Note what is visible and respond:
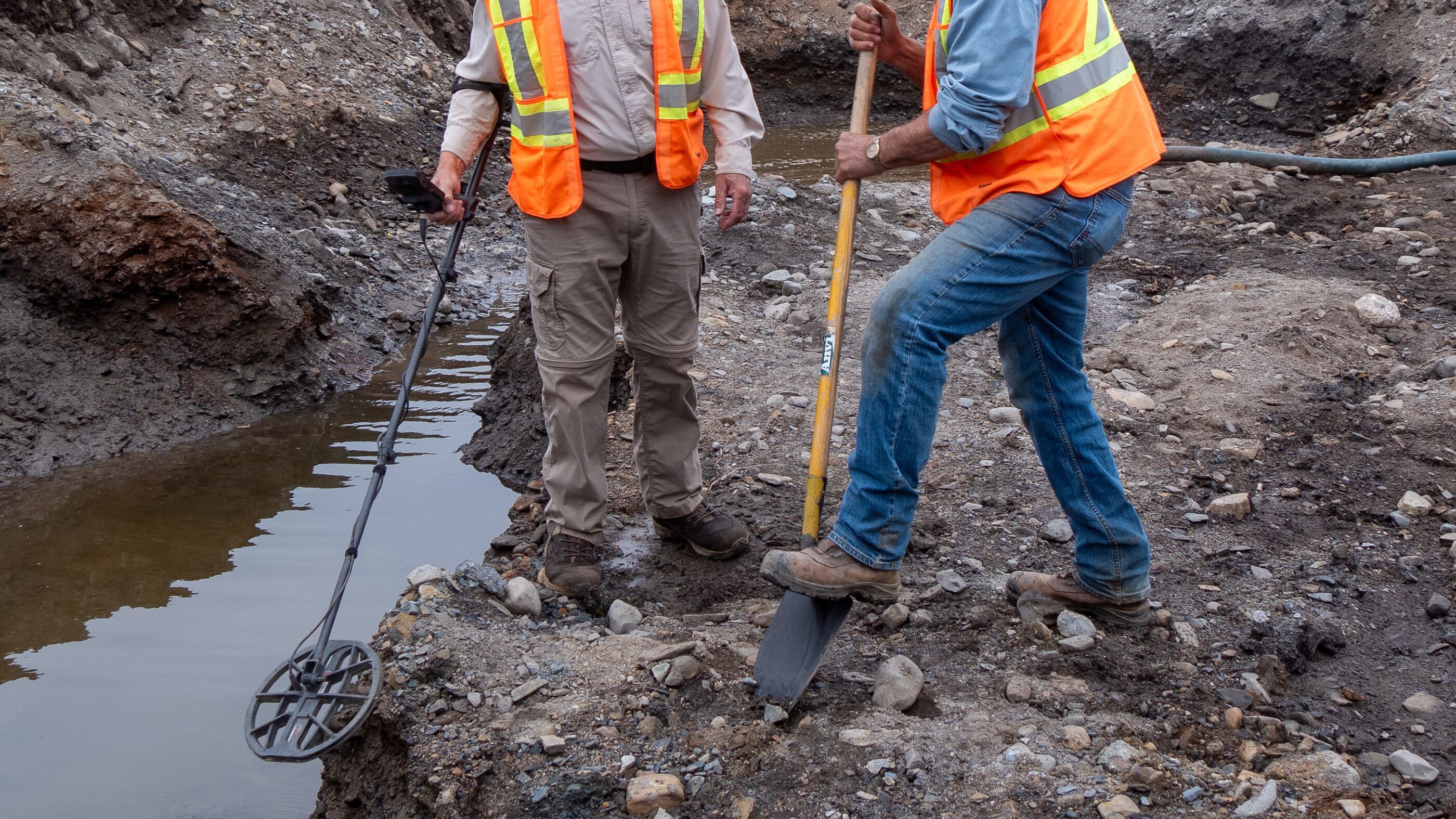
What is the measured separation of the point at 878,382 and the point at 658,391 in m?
1.07

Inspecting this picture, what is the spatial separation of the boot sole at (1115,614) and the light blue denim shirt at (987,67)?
131 centimetres

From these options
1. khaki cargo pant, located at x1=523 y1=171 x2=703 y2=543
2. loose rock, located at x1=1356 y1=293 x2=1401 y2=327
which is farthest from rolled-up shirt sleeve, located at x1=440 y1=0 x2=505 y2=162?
loose rock, located at x1=1356 y1=293 x2=1401 y2=327

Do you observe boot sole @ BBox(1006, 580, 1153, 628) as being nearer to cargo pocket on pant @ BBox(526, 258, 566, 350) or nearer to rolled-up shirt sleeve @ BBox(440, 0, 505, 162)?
cargo pocket on pant @ BBox(526, 258, 566, 350)

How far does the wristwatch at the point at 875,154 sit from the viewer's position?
8.82 feet

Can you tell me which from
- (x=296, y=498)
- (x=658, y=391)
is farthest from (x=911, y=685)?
(x=296, y=498)

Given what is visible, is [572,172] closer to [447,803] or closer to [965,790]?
[447,803]

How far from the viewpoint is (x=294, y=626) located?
3.56 m

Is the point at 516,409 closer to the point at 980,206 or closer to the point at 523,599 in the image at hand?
the point at 523,599

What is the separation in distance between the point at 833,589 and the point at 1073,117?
121cm

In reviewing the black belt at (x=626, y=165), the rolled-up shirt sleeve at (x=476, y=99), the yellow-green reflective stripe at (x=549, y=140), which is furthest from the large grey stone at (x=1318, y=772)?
the rolled-up shirt sleeve at (x=476, y=99)

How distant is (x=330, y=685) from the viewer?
2764 mm

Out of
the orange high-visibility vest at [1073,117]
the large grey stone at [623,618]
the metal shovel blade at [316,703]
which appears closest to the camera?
the orange high-visibility vest at [1073,117]

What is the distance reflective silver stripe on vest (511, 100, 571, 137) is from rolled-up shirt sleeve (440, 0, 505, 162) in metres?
0.18

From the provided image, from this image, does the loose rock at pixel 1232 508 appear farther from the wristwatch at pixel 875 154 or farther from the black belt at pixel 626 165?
the black belt at pixel 626 165
